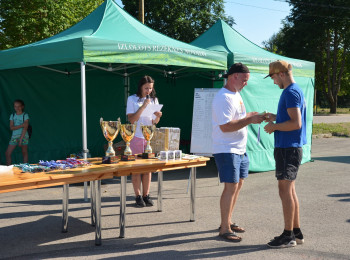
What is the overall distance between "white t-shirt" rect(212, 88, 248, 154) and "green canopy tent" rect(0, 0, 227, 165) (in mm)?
2086

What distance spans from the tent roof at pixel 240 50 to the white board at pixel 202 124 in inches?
42.3

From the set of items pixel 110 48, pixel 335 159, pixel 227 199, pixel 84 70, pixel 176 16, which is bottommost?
pixel 335 159

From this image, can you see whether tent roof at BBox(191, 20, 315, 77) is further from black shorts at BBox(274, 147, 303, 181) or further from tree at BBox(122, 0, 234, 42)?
tree at BBox(122, 0, 234, 42)

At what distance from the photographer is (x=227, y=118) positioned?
11.7 feet

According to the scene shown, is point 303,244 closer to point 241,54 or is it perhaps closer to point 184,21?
point 241,54

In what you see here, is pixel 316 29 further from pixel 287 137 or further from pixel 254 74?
pixel 287 137

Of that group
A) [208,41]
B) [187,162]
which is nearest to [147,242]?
[187,162]

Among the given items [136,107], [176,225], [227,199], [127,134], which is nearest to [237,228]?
[227,199]

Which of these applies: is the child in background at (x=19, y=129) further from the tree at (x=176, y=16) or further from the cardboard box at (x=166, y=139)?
the tree at (x=176, y=16)

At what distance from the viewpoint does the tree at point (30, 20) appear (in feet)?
46.9

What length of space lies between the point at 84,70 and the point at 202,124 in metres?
2.35

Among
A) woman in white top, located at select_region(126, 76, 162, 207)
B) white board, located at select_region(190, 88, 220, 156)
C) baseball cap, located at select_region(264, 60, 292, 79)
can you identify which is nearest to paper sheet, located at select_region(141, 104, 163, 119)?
woman in white top, located at select_region(126, 76, 162, 207)

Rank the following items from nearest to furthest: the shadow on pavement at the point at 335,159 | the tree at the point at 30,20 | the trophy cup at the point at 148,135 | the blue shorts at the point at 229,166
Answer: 1. the blue shorts at the point at 229,166
2. the trophy cup at the point at 148,135
3. the shadow on pavement at the point at 335,159
4. the tree at the point at 30,20

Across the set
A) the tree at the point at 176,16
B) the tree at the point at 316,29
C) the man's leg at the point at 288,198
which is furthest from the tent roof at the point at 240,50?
the tree at the point at 316,29
